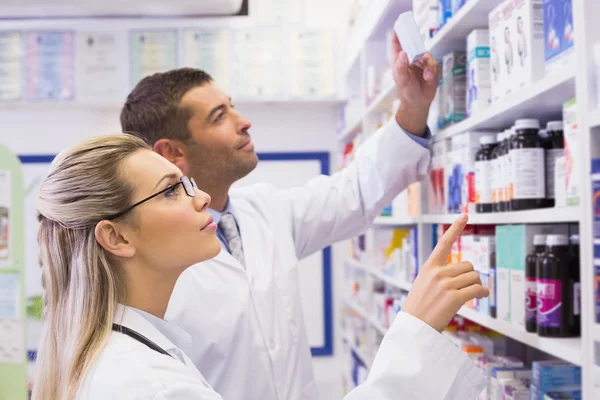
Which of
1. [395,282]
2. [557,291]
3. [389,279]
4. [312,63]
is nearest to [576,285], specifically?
[557,291]

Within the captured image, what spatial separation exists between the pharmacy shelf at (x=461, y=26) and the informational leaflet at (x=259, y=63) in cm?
295

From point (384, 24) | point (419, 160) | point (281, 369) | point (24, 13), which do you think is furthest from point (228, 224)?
point (24, 13)

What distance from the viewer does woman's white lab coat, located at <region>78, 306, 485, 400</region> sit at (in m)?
1.24

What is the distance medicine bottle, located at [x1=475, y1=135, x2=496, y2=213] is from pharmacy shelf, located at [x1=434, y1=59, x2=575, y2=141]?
0.07 meters

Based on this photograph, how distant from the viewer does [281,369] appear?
2125 mm

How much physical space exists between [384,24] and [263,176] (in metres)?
2.41

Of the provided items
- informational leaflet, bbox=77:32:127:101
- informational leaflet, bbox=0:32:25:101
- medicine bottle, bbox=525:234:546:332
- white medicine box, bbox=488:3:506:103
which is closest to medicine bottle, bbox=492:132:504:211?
white medicine box, bbox=488:3:506:103

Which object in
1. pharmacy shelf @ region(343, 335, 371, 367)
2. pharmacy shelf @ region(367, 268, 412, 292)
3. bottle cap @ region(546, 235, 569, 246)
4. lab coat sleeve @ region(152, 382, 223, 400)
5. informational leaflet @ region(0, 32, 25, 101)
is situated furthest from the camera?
informational leaflet @ region(0, 32, 25, 101)

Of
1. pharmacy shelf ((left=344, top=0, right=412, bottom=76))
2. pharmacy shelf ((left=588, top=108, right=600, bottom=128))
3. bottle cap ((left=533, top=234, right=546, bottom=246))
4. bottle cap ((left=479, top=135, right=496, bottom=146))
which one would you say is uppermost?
pharmacy shelf ((left=344, top=0, right=412, bottom=76))

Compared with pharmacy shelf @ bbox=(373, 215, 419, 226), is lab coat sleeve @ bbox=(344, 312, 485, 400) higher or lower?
lower

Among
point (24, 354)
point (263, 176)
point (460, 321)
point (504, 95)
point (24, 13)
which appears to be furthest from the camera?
point (263, 176)

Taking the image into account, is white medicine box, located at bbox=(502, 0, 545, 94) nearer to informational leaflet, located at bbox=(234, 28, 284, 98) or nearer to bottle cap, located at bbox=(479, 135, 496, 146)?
bottle cap, located at bbox=(479, 135, 496, 146)

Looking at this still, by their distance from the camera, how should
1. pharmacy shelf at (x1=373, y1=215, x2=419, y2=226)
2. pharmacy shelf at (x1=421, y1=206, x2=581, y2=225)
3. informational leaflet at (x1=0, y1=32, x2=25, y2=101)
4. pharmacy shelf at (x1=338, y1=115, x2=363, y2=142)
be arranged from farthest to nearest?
informational leaflet at (x1=0, y1=32, x2=25, y2=101), pharmacy shelf at (x1=338, y1=115, x2=363, y2=142), pharmacy shelf at (x1=373, y1=215, x2=419, y2=226), pharmacy shelf at (x1=421, y1=206, x2=581, y2=225)

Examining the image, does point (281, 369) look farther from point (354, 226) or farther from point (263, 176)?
point (263, 176)
